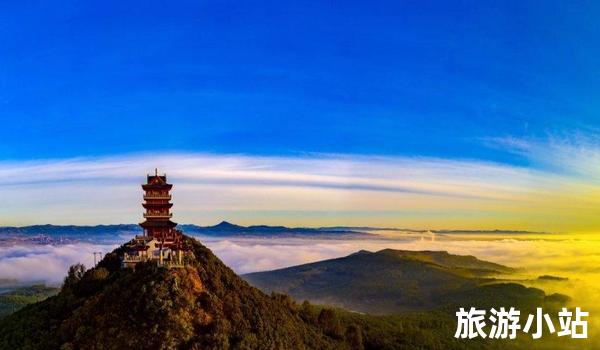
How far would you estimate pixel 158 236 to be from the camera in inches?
2335

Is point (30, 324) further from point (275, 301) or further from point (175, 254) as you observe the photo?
point (275, 301)

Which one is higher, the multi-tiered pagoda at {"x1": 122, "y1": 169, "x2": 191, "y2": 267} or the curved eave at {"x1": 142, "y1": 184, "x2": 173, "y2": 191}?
the curved eave at {"x1": 142, "y1": 184, "x2": 173, "y2": 191}

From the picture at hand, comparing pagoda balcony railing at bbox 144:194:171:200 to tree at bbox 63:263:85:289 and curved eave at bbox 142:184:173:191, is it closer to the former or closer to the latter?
curved eave at bbox 142:184:173:191

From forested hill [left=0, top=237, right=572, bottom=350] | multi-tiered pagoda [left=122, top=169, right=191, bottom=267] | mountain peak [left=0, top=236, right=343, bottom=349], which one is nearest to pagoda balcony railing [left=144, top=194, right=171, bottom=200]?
multi-tiered pagoda [left=122, top=169, right=191, bottom=267]

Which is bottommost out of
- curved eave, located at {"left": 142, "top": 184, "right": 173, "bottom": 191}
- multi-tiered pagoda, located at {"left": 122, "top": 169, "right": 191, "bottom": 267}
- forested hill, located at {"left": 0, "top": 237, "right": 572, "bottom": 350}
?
forested hill, located at {"left": 0, "top": 237, "right": 572, "bottom": 350}

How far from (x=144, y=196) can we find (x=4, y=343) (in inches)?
801

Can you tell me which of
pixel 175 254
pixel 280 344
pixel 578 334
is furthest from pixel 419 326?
→ pixel 175 254

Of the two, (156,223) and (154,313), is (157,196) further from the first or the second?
(154,313)

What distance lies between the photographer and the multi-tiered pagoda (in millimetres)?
56750

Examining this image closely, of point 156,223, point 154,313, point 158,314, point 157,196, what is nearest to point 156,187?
point 157,196

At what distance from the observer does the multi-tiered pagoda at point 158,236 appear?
56.8 meters

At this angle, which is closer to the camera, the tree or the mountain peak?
the mountain peak

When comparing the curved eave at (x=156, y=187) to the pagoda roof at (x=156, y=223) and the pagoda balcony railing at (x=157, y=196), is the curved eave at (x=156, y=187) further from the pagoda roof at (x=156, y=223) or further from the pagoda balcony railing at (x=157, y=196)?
the pagoda roof at (x=156, y=223)

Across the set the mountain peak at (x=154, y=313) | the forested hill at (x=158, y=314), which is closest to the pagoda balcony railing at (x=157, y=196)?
the mountain peak at (x=154, y=313)
